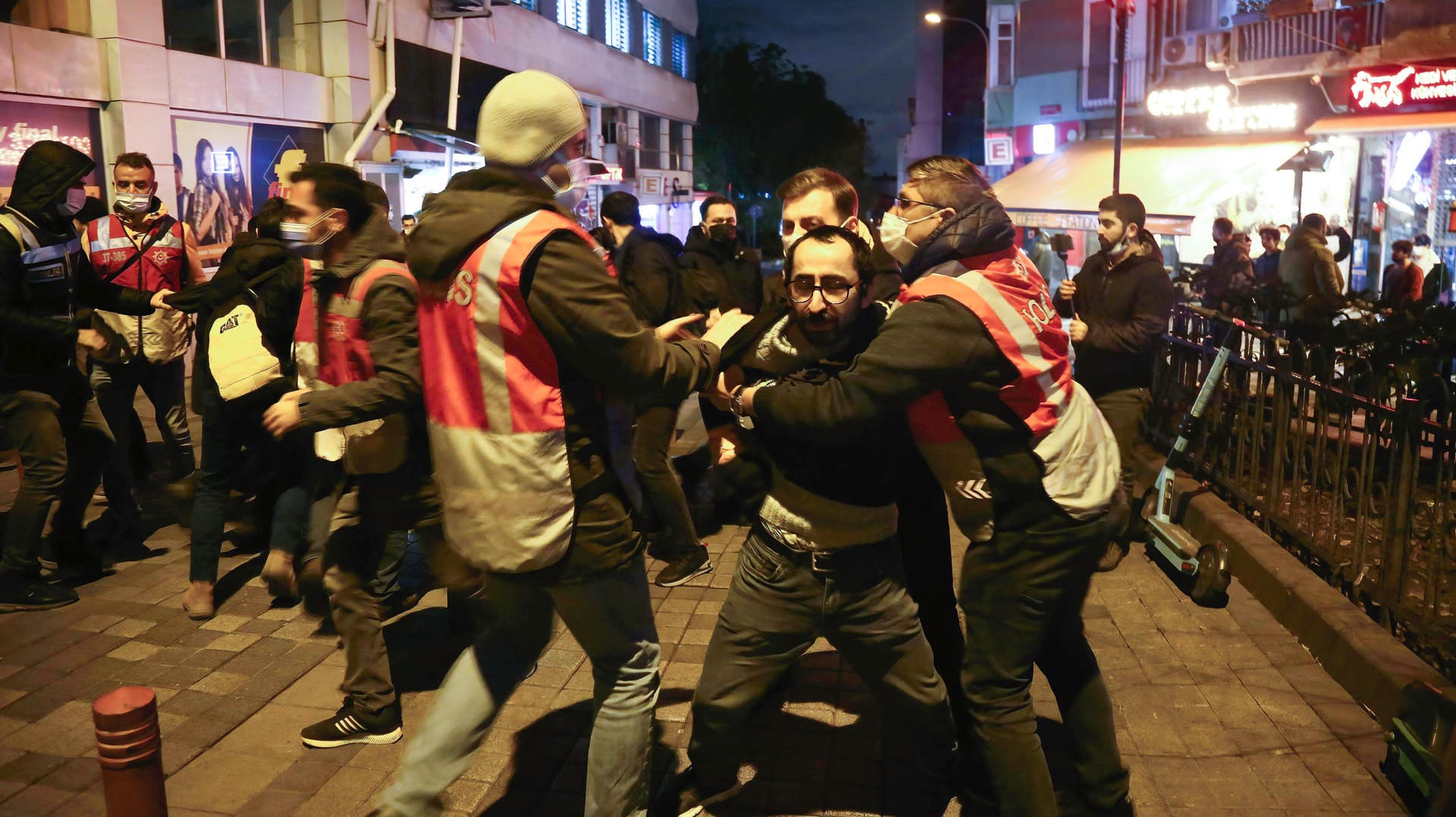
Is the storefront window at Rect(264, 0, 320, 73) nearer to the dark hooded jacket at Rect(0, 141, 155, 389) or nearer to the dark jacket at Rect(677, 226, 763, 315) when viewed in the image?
the dark hooded jacket at Rect(0, 141, 155, 389)

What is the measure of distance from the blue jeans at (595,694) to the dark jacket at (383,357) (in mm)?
687

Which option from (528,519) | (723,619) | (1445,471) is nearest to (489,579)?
(528,519)

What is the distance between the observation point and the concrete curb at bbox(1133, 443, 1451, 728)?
13.6 feet

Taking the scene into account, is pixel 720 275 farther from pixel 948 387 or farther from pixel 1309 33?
pixel 1309 33

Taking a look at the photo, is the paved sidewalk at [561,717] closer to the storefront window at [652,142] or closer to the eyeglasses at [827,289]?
the eyeglasses at [827,289]

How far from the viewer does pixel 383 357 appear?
335 cm

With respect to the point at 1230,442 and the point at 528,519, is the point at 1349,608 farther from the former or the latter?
the point at 528,519

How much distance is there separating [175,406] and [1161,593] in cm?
544

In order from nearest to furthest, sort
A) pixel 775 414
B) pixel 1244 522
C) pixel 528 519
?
pixel 528 519 < pixel 775 414 < pixel 1244 522

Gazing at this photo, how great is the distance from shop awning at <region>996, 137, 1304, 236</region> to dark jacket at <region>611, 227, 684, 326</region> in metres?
12.9

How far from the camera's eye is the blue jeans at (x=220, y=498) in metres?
5.06

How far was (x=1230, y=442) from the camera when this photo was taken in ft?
21.9

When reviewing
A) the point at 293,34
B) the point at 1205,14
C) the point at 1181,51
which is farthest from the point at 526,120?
the point at 1205,14

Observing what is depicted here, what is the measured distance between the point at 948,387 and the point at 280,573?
3389mm
